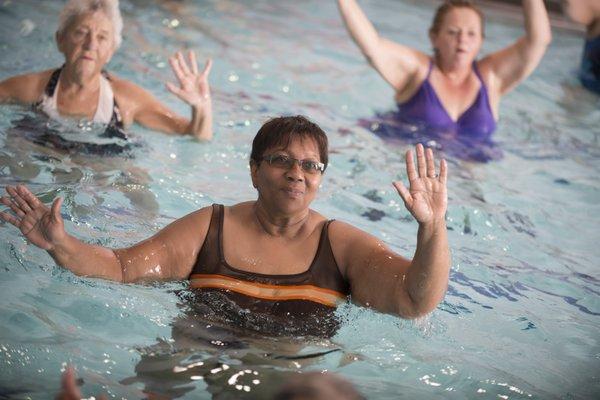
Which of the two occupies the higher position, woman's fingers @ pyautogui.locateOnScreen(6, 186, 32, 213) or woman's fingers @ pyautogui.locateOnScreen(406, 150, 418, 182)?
woman's fingers @ pyautogui.locateOnScreen(406, 150, 418, 182)

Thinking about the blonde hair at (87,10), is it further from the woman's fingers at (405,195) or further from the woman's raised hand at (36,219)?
the woman's fingers at (405,195)

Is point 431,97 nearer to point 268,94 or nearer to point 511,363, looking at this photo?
point 268,94

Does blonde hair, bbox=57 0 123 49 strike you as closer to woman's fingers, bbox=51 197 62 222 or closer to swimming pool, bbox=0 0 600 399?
swimming pool, bbox=0 0 600 399

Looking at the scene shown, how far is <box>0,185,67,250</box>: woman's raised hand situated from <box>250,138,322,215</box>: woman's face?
0.84 m

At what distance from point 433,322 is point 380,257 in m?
0.85

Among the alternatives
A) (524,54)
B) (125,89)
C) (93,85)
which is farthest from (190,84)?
(524,54)

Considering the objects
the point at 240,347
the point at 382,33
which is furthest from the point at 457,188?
the point at 382,33

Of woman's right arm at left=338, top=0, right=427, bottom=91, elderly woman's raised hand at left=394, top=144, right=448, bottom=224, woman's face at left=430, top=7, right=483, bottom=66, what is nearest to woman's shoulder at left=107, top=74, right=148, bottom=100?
woman's right arm at left=338, top=0, right=427, bottom=91

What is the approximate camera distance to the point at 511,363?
169 inches

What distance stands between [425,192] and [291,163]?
554 millimetres

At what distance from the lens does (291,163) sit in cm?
378

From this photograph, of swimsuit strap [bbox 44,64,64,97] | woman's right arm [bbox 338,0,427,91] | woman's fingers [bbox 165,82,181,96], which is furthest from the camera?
woman's right arm [bbox 338,0,427,91]

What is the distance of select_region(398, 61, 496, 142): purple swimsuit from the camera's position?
24.9 feet

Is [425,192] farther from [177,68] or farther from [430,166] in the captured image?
[177,68]
